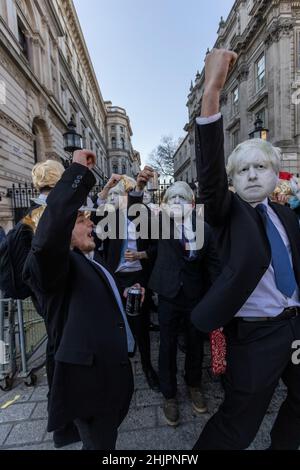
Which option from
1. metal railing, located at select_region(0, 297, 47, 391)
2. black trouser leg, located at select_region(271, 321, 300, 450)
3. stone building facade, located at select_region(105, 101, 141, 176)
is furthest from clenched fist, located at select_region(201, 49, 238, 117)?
stone building facade, located at select_region(105, 101, 141, 176)

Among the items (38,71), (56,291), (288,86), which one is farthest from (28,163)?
(288,86)

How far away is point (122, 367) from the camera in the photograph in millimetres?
1533

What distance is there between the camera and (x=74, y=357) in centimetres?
136

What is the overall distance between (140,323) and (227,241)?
1.71 meters

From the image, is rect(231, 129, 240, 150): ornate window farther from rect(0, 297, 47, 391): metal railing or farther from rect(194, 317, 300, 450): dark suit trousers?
rect(194, 317, 300, 450): dark suit trousers

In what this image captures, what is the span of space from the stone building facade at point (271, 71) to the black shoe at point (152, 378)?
18534 millimetres

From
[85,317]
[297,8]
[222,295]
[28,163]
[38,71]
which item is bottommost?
[85,317]

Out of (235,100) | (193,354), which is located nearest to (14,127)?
(193,354)

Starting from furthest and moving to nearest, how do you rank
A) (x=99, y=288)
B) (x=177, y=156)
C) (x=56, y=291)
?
(x=177, y=156)
(x=99, y=288)
(x=56, y=291)

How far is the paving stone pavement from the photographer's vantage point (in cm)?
202

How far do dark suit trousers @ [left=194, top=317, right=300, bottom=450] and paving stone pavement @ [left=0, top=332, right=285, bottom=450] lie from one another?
633 millimetres

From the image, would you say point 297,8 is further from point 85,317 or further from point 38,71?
point 85,317

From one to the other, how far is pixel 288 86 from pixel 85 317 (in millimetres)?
22272

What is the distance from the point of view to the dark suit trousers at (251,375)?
1.48 meters
